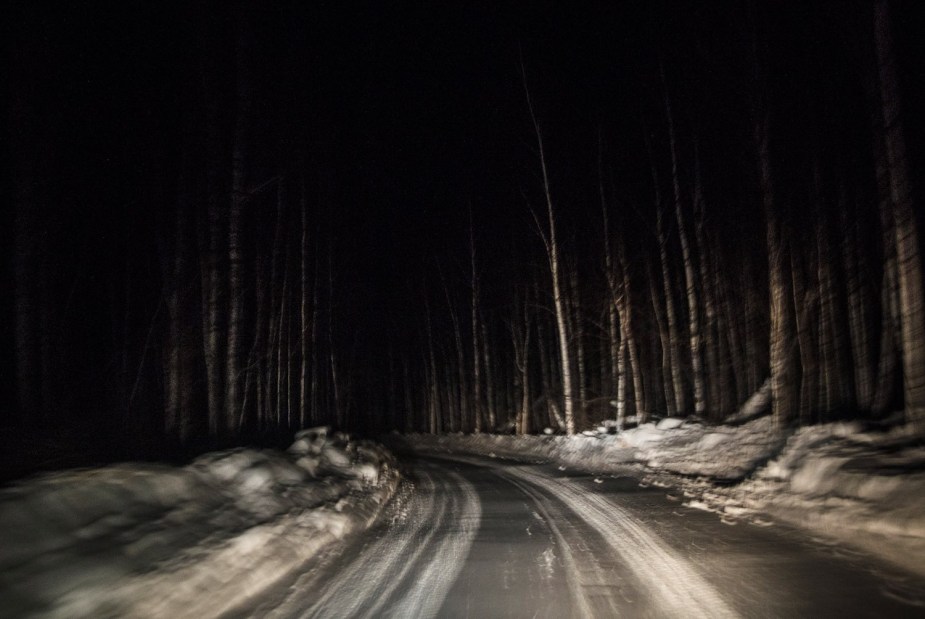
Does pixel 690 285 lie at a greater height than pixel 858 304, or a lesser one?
greater

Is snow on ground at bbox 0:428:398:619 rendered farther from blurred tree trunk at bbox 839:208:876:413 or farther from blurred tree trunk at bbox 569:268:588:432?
blurred tree trunk at bbox 569:268:588:432

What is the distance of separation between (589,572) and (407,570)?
70.9 inches

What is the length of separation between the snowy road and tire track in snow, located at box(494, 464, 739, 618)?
16 millimetres

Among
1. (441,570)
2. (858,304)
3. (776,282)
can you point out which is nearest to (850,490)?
(441,570)

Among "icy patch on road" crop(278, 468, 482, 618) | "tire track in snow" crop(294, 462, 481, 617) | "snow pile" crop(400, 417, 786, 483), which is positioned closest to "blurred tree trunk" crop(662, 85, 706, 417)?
"snow pile" crop(400, 417, 786, 483)

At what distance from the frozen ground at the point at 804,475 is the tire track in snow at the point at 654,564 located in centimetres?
131

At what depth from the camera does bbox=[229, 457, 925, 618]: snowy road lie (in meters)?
4.49

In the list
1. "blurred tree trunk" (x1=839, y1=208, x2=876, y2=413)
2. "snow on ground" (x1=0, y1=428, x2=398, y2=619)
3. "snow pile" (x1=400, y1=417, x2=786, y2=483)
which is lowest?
"snow pile" (x1=400, y1=417, x2=786, y2=483)

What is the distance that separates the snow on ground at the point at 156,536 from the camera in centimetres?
428

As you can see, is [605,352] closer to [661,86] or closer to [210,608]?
[661,86]

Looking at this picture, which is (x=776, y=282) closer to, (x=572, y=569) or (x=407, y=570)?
(x=572, y=569)

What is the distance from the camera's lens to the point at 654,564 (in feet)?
18.4

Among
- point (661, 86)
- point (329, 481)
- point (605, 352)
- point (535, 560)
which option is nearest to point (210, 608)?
point (535, 560)

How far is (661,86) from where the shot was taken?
20.1 m
